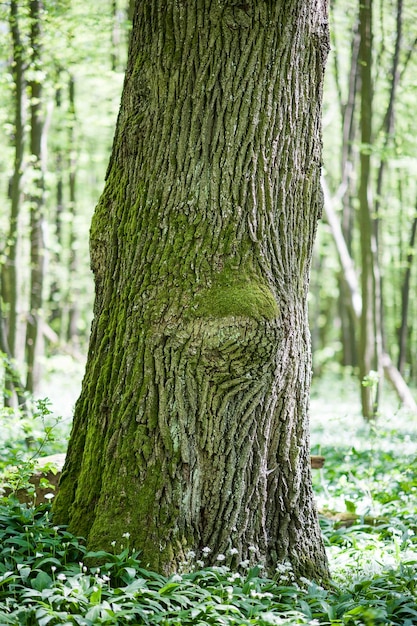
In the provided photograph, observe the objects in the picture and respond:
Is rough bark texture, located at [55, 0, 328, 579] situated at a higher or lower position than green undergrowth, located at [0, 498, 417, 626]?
higher

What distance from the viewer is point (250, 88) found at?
3.89 metres

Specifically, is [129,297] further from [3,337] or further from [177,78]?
[3,337]

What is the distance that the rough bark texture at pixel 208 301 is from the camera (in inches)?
146

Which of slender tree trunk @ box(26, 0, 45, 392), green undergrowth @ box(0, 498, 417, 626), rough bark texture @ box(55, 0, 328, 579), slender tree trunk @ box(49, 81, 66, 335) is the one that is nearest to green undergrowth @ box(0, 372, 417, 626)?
green undergrowth @ box(0, 498, 417, 626)

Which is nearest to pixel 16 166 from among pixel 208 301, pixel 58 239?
pixel 208 301

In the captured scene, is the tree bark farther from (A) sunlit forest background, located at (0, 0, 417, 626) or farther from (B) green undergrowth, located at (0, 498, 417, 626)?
(B) green undergrowth, located at (0, 498, 417, 626)

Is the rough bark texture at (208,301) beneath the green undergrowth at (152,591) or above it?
above

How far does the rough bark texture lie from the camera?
3697mm

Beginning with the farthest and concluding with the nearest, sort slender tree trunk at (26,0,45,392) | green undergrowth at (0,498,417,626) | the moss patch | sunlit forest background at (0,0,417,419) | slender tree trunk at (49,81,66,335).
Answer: slender tree trunk at (49,81,66,335), slender tree trunk at (26,0,45,392), sunlit forest background at (0,0,417,419), the moss patch, green undergrowth at (0,498,417,626)

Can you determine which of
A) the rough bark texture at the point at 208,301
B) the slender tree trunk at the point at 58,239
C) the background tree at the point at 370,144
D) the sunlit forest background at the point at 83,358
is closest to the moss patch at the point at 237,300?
the rough bark texture at the point at 208,301

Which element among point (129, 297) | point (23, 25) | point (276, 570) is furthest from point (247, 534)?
point (23, 25)

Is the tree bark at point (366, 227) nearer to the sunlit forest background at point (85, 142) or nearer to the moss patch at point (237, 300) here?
the sunlit forest background at point (85, 142)

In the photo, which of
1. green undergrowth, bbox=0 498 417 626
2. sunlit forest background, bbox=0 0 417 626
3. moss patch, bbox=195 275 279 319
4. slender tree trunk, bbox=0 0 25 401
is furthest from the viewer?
slender tree trunk, bbox=0 0 25 401

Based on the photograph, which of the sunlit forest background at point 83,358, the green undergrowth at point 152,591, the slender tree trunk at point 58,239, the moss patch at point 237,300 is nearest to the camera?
the green undergrowth at point 152,591
